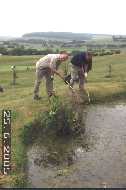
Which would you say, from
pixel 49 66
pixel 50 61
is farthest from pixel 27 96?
pixel 50 61

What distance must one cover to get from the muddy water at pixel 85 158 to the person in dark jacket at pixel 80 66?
199 cm

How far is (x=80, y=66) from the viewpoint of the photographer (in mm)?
16703

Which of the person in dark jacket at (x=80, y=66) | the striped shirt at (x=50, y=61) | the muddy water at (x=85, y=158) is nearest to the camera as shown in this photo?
the muddy water at (x=85, y=158)

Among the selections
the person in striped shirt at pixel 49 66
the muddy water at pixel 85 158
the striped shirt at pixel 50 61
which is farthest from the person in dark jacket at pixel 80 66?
the muddy water at pixel 85 158

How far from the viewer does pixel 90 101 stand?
17703 millimetres

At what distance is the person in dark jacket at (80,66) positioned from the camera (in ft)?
53.8

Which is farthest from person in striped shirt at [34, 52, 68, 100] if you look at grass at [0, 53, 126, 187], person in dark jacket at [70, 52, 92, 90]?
person in dark jacket at [70, 52, 92, 90]

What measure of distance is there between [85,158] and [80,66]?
545 centimetres

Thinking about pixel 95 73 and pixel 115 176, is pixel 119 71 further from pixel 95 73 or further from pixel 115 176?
pixel 115 176

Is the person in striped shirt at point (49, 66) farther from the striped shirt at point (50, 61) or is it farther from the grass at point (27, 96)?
the grass at point (27, 96)

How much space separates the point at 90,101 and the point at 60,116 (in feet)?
13.6

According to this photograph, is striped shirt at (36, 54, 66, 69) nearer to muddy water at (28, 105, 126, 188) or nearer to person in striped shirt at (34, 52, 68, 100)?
person in striped shirt at (34, 52, 68, 100)

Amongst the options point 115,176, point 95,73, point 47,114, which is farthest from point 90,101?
point 95,73

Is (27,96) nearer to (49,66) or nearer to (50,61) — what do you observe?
(49,66)
